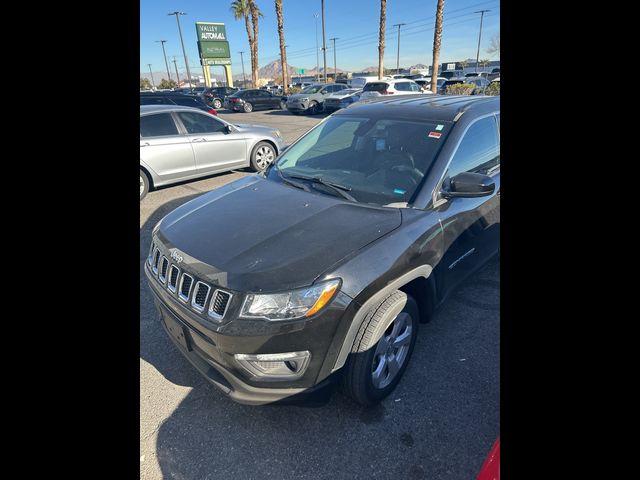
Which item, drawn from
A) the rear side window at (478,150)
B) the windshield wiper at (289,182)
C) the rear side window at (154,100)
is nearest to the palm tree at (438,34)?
the rear side window at (154,100)

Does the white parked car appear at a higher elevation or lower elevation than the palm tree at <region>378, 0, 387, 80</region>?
lower

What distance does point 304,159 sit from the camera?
10.4 ft

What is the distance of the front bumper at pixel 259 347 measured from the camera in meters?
1.70

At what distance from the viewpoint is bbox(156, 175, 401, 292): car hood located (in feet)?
5.80

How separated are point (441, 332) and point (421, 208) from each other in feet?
3.89

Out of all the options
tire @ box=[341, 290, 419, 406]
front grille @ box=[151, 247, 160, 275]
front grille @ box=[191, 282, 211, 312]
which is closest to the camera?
front grille @ box=[191, 282, 211, 312]

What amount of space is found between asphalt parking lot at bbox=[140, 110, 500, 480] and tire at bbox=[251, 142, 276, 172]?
18.9 feet

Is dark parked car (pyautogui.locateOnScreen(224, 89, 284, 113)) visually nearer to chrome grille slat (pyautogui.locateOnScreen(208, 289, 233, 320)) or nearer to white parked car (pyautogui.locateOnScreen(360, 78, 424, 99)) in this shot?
white parked car (pyautogui.locateOnScreen(360, 78, 424, 99))

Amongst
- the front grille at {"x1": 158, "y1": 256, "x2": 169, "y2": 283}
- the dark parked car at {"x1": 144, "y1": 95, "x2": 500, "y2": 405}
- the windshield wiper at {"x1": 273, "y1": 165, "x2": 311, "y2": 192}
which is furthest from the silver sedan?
the front grille at {"x1": 158, "y1": 256, "x2": 169, "y2": 283}

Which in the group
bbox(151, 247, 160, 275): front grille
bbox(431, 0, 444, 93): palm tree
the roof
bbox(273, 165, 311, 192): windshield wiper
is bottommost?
bbox(151, 247, 160, 275): front grille
